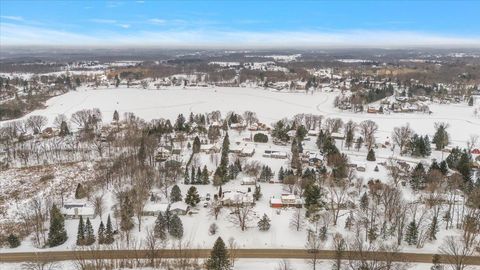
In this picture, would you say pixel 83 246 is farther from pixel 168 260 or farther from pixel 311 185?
pixel 311 185

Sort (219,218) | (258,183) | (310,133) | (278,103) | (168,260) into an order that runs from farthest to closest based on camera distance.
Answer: (278,103), (310,133), (258,183), (219,218), (168,260)

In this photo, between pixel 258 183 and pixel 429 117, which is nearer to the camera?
pixel 258 183

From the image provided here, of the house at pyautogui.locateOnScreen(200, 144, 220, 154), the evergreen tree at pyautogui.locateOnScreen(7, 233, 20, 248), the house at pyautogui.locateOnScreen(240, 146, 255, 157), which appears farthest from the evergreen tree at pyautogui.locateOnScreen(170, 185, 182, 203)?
the house at pyautogui.locateOnScreen(200, 144, 220, 154)

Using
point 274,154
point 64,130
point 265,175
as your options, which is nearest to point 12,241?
point 265,175

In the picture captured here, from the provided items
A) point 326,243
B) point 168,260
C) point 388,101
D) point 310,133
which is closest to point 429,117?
point 388,101

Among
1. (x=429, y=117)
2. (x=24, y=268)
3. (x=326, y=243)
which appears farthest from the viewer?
(x=429, y=117)

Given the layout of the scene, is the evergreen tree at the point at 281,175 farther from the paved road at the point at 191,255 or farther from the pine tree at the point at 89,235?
the pine tree at the point at 89,235
